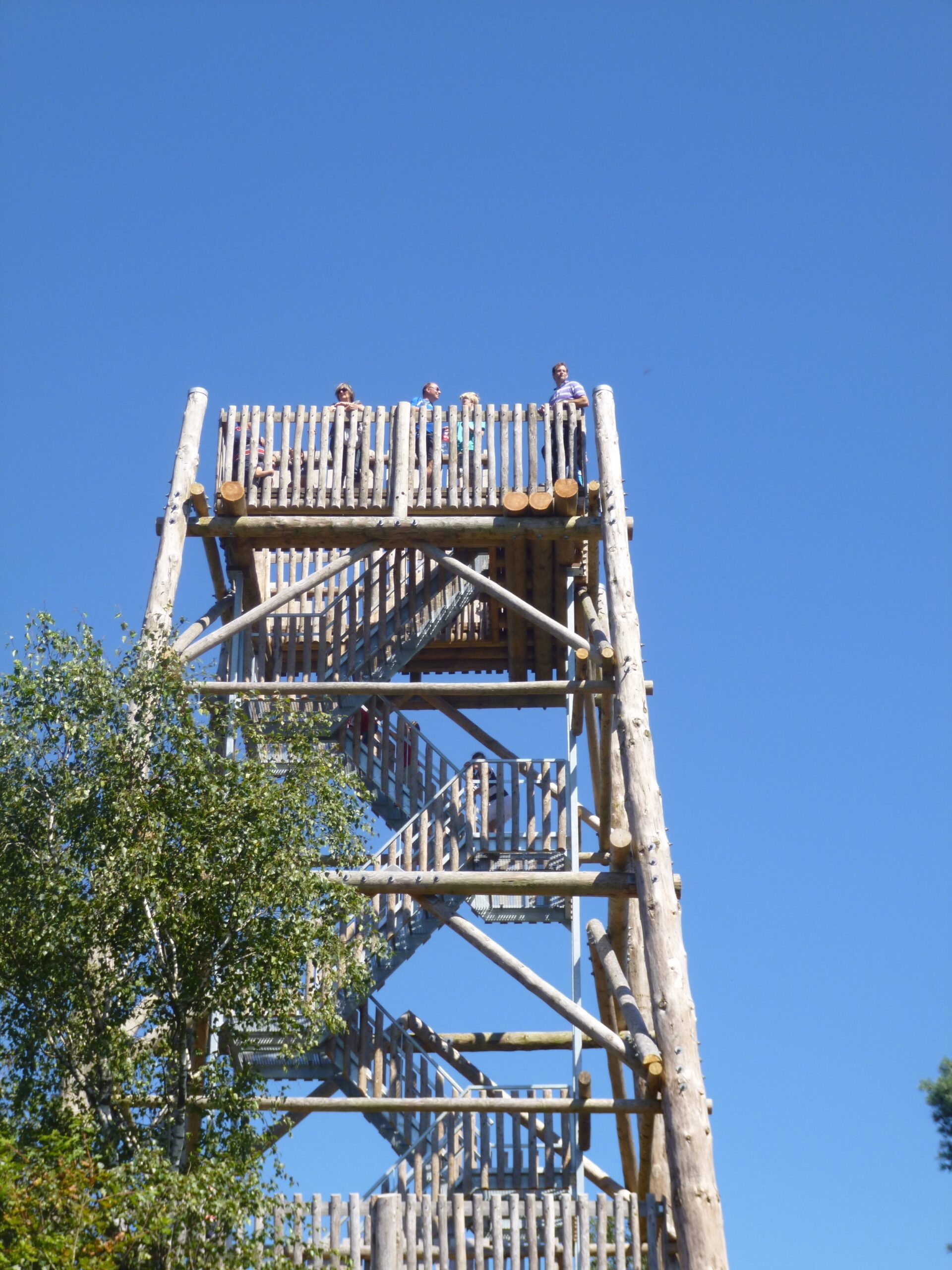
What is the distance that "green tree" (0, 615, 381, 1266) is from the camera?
9.61 metres

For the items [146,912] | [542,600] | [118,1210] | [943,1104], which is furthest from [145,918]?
[943,1104]

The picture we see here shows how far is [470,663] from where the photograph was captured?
63.3 feet

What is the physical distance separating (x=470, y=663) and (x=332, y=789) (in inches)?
337

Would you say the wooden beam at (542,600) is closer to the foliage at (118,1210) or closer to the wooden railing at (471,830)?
the wooden railing at (471,830)

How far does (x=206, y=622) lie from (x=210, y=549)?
75 cm

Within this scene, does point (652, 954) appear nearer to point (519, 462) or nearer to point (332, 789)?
point (332, 789)

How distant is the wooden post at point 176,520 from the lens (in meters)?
15.0

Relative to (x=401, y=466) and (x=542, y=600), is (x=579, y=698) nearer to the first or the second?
(x=542, y=600)

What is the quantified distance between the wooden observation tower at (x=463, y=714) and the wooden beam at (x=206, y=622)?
40mm

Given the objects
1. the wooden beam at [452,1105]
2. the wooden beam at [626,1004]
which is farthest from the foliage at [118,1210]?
the wooden beam at [452,1105]

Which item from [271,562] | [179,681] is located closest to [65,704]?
[179,681]

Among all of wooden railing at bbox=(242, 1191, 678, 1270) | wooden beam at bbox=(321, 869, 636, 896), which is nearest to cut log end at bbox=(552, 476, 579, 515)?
wooden beam at bbox=(321, 869, 636, 896)

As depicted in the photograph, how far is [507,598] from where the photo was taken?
51.7 ft

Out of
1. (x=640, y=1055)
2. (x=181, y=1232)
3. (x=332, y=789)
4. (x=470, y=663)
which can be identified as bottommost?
(x=181, y=1232)
